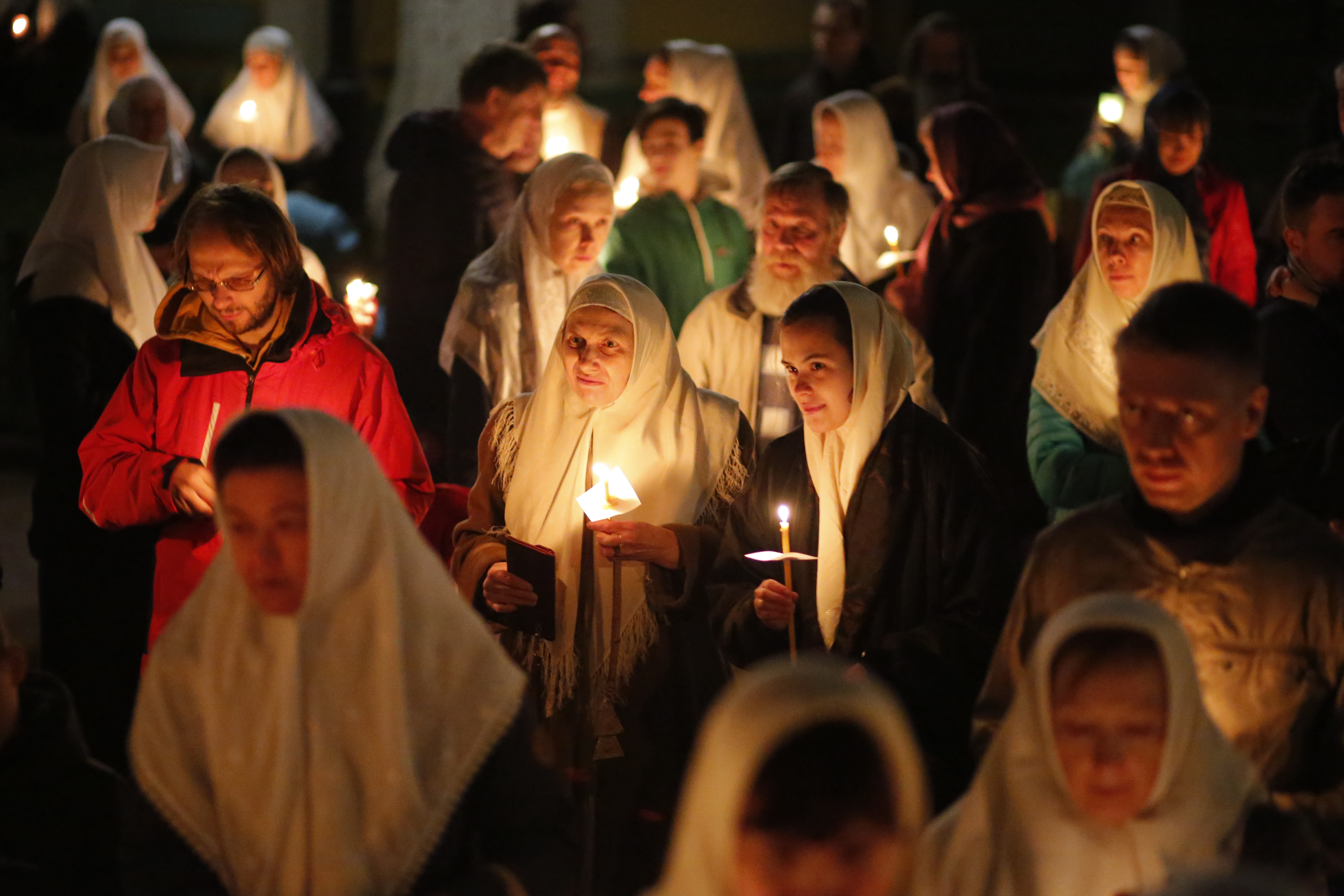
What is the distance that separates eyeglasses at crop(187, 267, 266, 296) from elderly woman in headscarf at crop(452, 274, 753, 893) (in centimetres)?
78

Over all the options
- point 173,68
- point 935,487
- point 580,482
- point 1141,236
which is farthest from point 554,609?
point 173,68

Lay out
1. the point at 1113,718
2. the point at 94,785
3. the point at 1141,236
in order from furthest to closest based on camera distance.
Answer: the point at 1141,236 → the point at 94,785 → the point at 1113,718

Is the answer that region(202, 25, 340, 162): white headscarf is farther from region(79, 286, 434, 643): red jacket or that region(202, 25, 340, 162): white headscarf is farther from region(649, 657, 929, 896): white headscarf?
region(649, 657, 929, 896): white headscarf

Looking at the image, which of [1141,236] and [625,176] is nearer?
[1141,236]

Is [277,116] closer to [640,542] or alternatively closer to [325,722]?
[640,542]

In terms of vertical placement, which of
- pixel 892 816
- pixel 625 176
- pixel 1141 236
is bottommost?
pixel 892 816

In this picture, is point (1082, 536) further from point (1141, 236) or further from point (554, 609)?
point (1141, 236)

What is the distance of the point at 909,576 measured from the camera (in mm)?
3990

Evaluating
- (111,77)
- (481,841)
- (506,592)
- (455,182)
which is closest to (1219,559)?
(481,841)

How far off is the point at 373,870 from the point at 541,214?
152 inches

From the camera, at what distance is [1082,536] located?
3076mm

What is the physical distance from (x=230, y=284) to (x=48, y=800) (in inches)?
64.0

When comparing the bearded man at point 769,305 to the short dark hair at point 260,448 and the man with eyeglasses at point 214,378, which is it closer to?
the man with eyeglasses at point 214,378

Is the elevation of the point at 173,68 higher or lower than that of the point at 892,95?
higher
